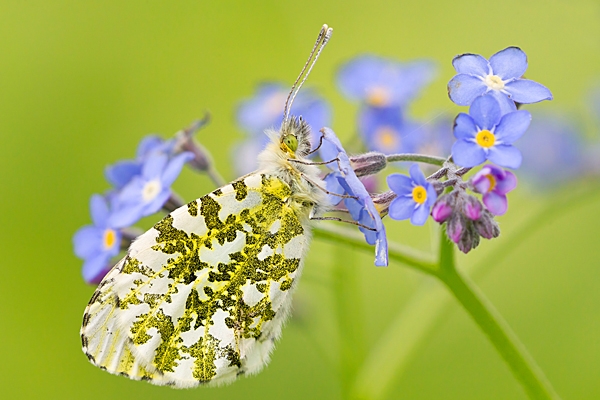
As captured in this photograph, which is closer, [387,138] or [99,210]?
[99,210]

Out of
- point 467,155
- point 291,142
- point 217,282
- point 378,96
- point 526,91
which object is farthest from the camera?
point 378,96

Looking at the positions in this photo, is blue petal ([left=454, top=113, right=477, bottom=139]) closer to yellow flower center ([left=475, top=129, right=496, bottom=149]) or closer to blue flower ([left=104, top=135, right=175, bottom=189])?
yellow flower center ([left=475, top=129, right=496, bottom=149])

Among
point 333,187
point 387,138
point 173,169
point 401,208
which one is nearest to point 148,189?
point 173,169

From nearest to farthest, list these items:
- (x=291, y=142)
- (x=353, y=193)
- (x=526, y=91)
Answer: (x=526, y=91)
(x=353, y=193)
(x=291, y=142)

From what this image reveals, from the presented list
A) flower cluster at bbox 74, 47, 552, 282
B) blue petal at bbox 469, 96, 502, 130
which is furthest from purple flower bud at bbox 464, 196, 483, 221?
blue petal at bbox 469, 96, 502, 130

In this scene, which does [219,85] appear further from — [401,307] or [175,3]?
[401,307]

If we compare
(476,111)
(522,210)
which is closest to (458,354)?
(522,210)

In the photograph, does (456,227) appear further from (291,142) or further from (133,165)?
(133,165)
